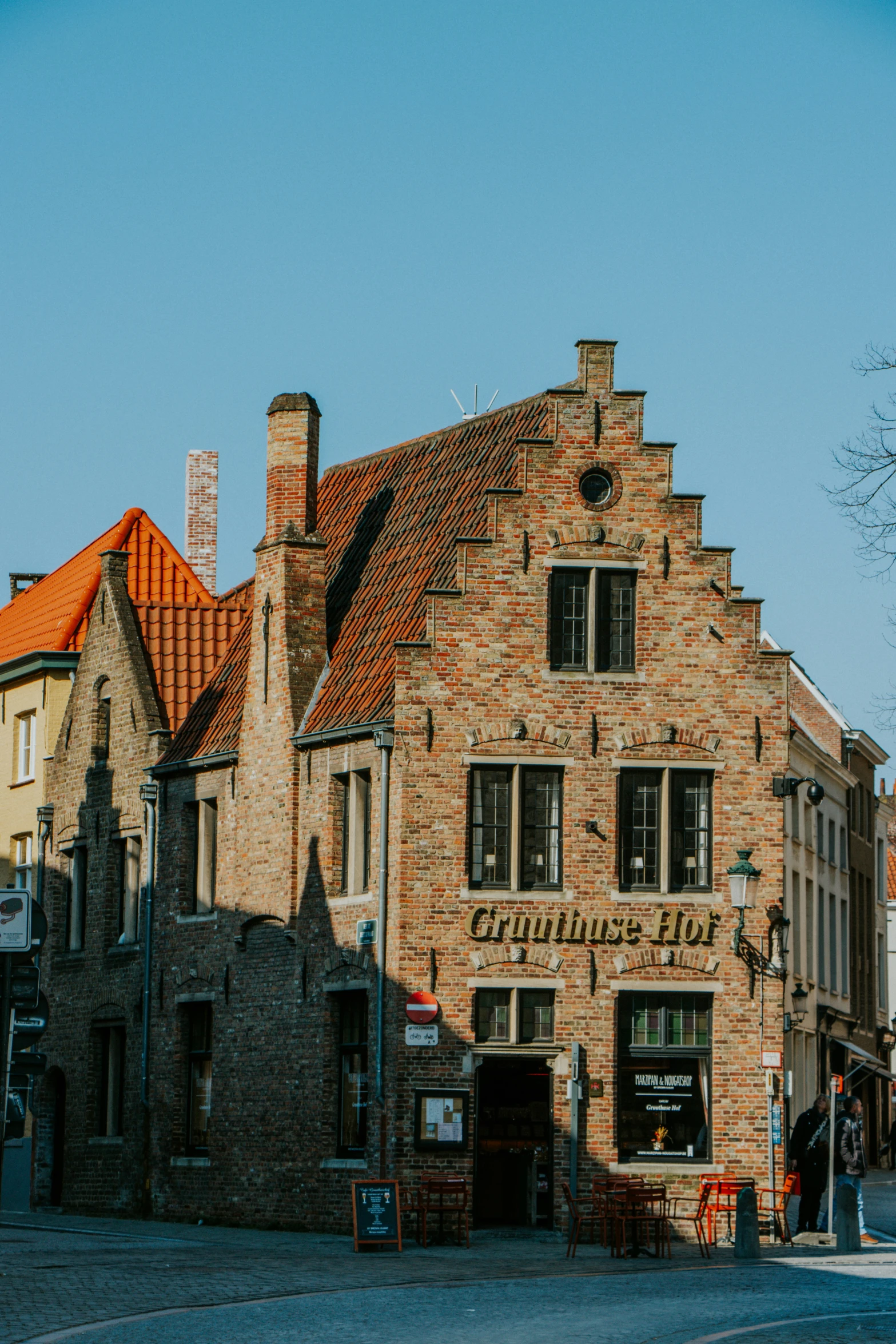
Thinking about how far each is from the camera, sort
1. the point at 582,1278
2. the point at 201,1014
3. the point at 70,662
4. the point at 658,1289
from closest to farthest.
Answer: the point at 658,1289 < the point at 582,1278 < the point at 201,1014 < the point at 70,662

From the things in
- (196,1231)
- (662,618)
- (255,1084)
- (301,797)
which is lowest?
(196,1231)

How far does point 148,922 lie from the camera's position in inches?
1283

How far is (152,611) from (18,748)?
608cm

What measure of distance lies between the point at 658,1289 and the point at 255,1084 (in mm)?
11530

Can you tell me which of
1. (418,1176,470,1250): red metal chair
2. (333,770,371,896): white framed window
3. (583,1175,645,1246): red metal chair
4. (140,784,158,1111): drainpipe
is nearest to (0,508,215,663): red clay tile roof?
(140,784,158,1111): drainpipe

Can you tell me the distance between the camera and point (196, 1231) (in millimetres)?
28438

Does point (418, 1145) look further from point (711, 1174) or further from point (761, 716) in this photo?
point (761, 716)

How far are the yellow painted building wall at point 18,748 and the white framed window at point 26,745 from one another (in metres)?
0.04

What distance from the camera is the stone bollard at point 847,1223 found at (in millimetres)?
23391

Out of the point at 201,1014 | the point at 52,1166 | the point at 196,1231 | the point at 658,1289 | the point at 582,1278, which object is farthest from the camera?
the point at 52,1166

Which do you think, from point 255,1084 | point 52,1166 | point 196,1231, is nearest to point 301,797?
point 255,1084

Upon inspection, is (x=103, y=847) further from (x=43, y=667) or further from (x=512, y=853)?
(x=512, y=853)

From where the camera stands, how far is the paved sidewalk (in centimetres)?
1767

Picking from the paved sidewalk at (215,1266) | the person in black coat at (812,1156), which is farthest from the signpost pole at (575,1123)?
the person in black coat at (812,1156)
